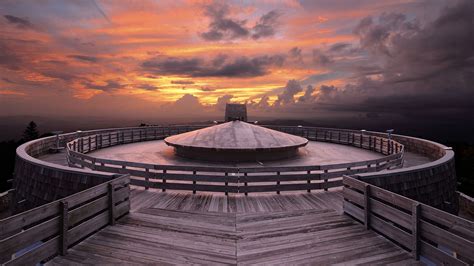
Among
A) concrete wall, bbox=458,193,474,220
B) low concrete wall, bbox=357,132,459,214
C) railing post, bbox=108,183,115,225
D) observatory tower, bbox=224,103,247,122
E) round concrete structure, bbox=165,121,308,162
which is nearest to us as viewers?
railing post, bbox=108,183,115,225

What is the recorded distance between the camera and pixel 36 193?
10.6m

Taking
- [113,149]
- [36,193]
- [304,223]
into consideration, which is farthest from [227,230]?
[113,149]

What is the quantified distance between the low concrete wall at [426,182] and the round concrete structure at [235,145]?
30.9 ft

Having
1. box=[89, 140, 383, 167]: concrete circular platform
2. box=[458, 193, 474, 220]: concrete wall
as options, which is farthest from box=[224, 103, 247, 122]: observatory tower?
box=[458, 193, 474, 220]: concrete wall

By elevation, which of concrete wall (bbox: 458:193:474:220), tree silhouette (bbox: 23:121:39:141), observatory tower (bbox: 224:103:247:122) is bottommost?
concrete wall (bbox: 458:193:474:220)

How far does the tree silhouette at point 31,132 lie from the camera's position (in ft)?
238

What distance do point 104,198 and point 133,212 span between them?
1348mm

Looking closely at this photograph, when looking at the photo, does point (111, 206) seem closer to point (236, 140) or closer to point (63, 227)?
point (63, 227)

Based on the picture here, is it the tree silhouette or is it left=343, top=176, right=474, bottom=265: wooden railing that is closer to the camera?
left=343, top=176, right=474, bottom=265: wooden railing

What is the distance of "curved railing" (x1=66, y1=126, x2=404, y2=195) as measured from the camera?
1075 cm

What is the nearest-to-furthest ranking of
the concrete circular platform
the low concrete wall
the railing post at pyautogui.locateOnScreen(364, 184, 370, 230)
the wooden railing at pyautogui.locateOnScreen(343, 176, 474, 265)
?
1. the wooden railing at pyautogui.locateOnScreen(343, 176, 474, 265)
2. the railing post at pyautogui.locateOnScreen(364, 184, 370, 230)
3. the low concrete wall
4. the concrete circular platform

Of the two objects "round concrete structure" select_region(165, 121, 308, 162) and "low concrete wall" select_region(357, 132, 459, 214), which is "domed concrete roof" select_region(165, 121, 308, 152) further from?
"low concrete wall" select_region(357, 132, 459, 214)

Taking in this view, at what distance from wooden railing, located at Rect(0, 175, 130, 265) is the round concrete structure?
34.9 feet

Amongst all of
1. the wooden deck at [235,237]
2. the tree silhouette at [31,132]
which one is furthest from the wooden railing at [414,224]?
the tree silhouette at [31,132]
